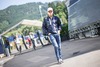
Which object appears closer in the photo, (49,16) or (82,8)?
(49,16)

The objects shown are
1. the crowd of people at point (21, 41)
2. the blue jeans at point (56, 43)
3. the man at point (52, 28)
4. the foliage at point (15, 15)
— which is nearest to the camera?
the blue jeans at point (56, 43)

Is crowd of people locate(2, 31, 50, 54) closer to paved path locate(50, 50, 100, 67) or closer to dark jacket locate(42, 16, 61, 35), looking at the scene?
dark jacket locate(42, 16, 61, 35)

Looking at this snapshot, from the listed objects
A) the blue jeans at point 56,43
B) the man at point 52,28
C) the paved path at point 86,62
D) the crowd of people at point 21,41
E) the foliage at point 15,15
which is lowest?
the crowd of people at point 21,41

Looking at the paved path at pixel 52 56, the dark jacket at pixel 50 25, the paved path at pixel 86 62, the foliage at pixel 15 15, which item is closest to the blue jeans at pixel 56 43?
the dark jacket at pixel 50 25

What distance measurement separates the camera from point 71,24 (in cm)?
2120

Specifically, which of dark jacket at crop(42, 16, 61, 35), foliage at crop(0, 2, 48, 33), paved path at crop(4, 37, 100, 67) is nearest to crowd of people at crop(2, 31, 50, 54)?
paved path at crop(4, 37, 100, 67)

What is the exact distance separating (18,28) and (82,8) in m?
37.7

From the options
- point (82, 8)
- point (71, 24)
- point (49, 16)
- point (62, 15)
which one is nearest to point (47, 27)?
point (49, 16)

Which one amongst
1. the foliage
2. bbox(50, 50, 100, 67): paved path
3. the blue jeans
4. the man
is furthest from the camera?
the foliage

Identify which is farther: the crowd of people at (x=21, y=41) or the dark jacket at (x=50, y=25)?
the crowd of people at (x=21, y=41)

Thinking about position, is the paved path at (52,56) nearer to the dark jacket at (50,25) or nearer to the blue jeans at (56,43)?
the blue jeans at (56,43)

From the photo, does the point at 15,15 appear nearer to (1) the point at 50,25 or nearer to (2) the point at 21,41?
(2) the point at 21,41

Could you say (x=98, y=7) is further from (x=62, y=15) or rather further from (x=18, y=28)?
(x=18, y=28)

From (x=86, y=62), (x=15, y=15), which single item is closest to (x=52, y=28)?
(x=86, y=62)
